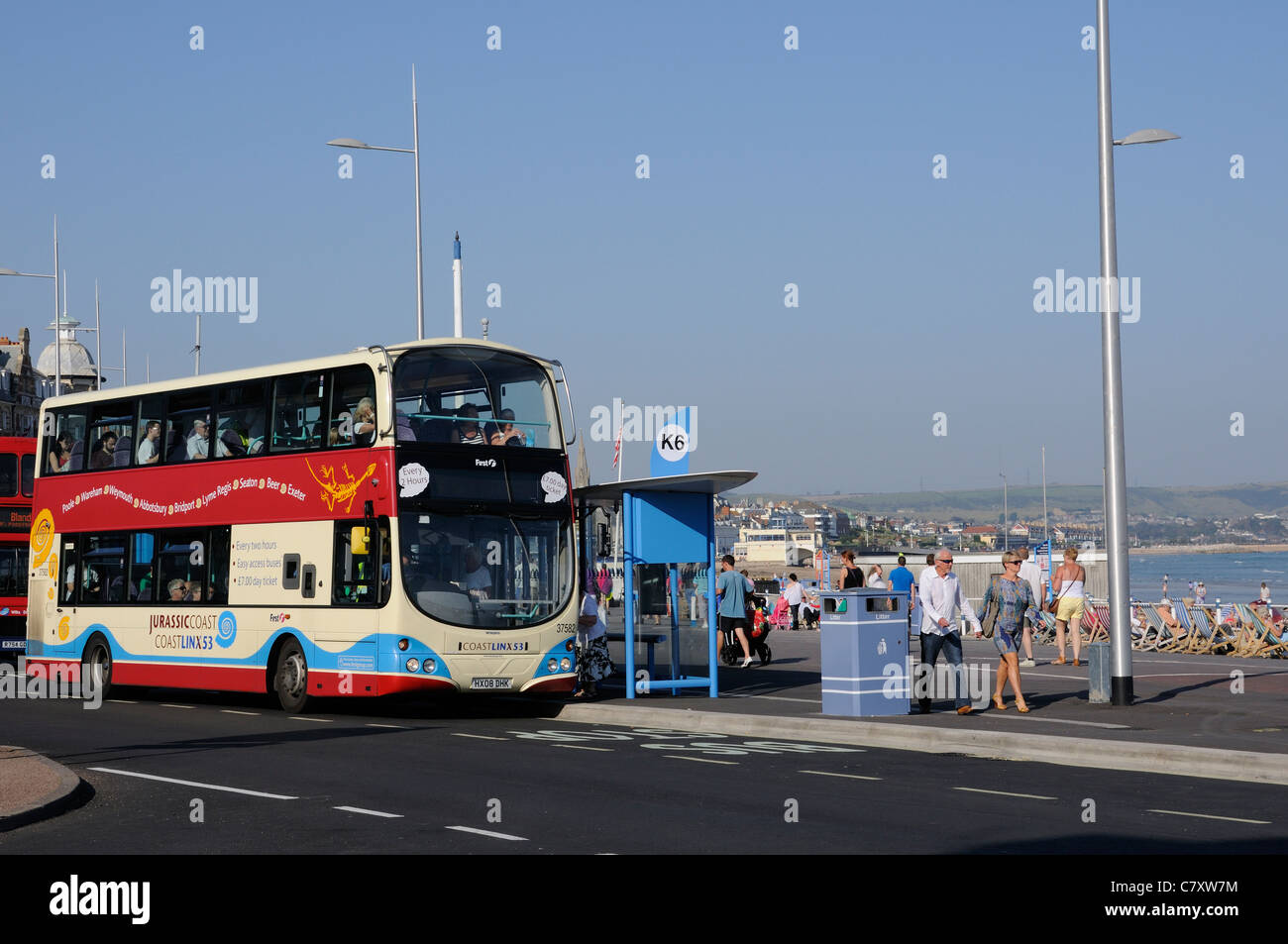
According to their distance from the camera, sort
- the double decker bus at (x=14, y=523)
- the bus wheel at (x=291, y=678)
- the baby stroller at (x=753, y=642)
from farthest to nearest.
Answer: the double decker bus at (x=14, y=523)
the baby stroller at (x=753, y=642)
the bus wheel at (x=291, y=678)

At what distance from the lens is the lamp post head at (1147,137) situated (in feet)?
64.0

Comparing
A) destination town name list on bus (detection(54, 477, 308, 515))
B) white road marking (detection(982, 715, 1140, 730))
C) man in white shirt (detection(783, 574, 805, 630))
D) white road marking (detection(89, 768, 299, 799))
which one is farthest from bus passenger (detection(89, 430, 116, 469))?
man in white shirt (detection(783, 574, 805, 630))

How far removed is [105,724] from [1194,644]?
20.3 metres

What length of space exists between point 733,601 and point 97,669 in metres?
9.99

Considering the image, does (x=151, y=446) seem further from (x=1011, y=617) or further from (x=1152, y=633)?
(x=1152, y=633)

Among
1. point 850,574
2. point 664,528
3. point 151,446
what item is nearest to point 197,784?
point 664,528

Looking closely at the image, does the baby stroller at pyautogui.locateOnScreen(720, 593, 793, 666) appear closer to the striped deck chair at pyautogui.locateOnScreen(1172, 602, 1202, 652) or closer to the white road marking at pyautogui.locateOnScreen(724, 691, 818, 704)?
the white road marking at pyautogui.locateOnScreen(724, 691, 818, 704)

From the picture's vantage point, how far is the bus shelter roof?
19.4 meters

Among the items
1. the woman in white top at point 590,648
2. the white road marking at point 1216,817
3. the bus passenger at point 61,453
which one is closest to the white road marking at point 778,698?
the woman in white top at point 590,648

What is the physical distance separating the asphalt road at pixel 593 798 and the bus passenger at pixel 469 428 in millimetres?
3534

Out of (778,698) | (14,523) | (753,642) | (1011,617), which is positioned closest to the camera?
(1011,617)

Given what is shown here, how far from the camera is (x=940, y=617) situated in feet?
59.7

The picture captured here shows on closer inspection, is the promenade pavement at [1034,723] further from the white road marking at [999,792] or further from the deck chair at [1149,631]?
the deck chair at [1149,631]
